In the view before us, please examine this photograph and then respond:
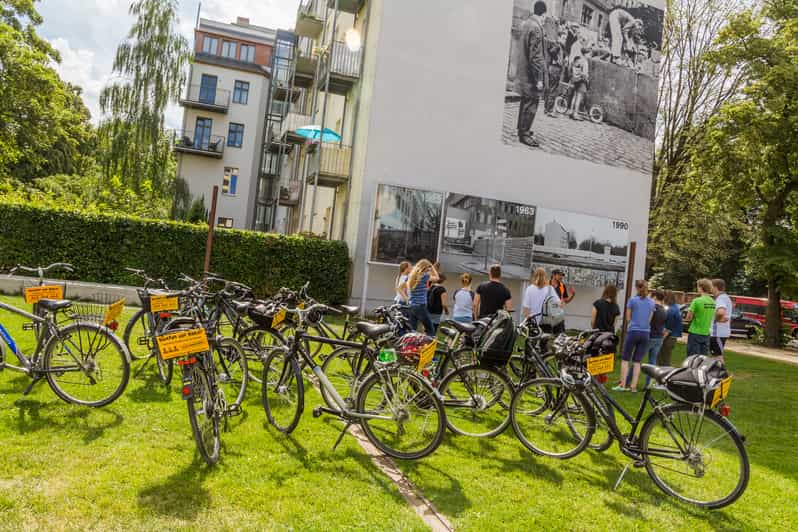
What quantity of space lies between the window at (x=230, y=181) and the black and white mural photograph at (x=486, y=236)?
2125 centimetres

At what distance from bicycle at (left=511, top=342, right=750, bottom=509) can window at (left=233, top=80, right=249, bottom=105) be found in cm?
3549

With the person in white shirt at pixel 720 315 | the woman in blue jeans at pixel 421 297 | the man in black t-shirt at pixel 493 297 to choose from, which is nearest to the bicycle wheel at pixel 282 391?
the man in black t-shirt at pixel 493 297

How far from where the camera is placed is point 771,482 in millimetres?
5473

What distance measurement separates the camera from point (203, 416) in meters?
4.49

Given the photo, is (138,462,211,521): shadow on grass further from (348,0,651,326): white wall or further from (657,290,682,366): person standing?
(348,0,651,326): white wall

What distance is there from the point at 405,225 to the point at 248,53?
92.1 ft

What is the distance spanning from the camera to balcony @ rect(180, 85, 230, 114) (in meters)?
35.7

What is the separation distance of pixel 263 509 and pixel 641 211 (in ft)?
73.9

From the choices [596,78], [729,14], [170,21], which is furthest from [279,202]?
[729,14]

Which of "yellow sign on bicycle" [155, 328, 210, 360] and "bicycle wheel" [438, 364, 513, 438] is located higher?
"yellow sign on bicycle" [155, 328, 210, 360]

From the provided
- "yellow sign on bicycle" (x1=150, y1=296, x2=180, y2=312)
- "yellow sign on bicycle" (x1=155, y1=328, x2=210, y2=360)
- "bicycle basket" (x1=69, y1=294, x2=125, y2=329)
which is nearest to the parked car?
"yellow sign on bicycle" (x1=150, y1=296, x2=180, y2=312)

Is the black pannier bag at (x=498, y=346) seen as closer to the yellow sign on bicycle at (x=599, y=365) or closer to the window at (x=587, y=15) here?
the yellow sign on bicycle at (x=599, y=365)

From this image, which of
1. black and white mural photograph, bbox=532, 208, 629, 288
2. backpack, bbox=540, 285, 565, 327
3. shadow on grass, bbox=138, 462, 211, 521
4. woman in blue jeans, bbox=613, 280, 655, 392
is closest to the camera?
shadow on grass, bbox=138, 462, 211, 521

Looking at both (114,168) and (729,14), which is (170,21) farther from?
(729,14)
